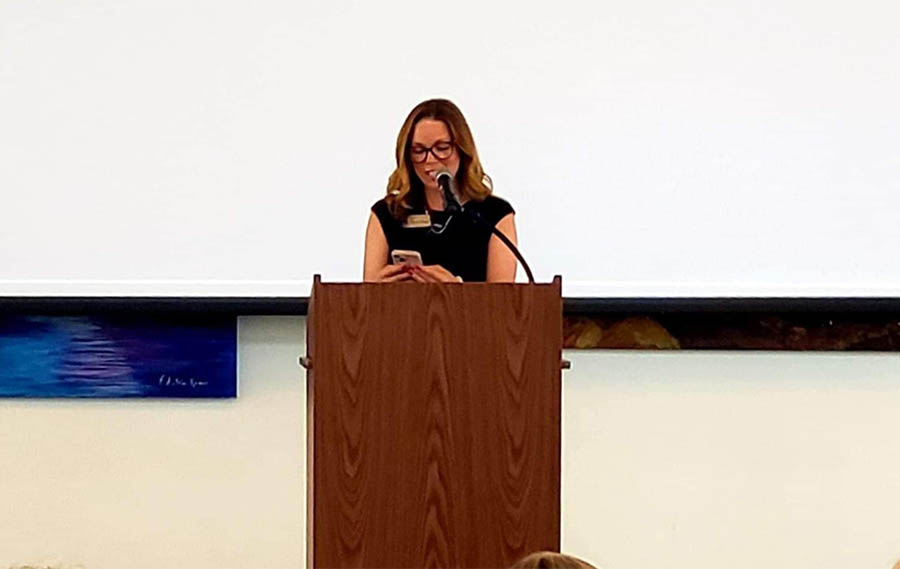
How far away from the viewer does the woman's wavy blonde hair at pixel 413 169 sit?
300 centimetres

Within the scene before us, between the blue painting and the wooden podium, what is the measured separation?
1.41m

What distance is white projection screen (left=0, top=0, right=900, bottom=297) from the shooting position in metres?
3.97

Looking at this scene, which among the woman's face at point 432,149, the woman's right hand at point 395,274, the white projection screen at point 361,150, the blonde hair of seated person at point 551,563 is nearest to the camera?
the blonde hair of seated person at point 551,563

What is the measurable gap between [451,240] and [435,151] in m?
0.19

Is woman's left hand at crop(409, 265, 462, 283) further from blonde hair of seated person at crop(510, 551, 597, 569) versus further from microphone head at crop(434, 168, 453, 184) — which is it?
blonde hair of seated person at crop(510, 551, 597, 569)

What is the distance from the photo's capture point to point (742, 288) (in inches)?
157

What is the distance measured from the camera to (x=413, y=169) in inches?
120

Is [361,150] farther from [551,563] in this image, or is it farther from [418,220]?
[551,563]

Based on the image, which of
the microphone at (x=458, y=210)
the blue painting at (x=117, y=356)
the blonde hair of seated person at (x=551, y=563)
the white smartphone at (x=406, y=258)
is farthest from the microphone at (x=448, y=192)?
the blue painting at (x=117, y=356)

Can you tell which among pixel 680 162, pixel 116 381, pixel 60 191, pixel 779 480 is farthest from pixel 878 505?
pixel 60 191

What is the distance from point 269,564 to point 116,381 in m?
0.65

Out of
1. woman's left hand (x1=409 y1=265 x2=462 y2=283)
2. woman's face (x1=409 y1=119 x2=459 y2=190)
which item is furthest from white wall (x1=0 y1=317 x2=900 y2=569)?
woman's left hand (x1=409 y1=265 x2=462 y2=283)

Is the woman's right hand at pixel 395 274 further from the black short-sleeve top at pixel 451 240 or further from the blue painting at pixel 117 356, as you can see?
the blue painting at pixel 117 356
